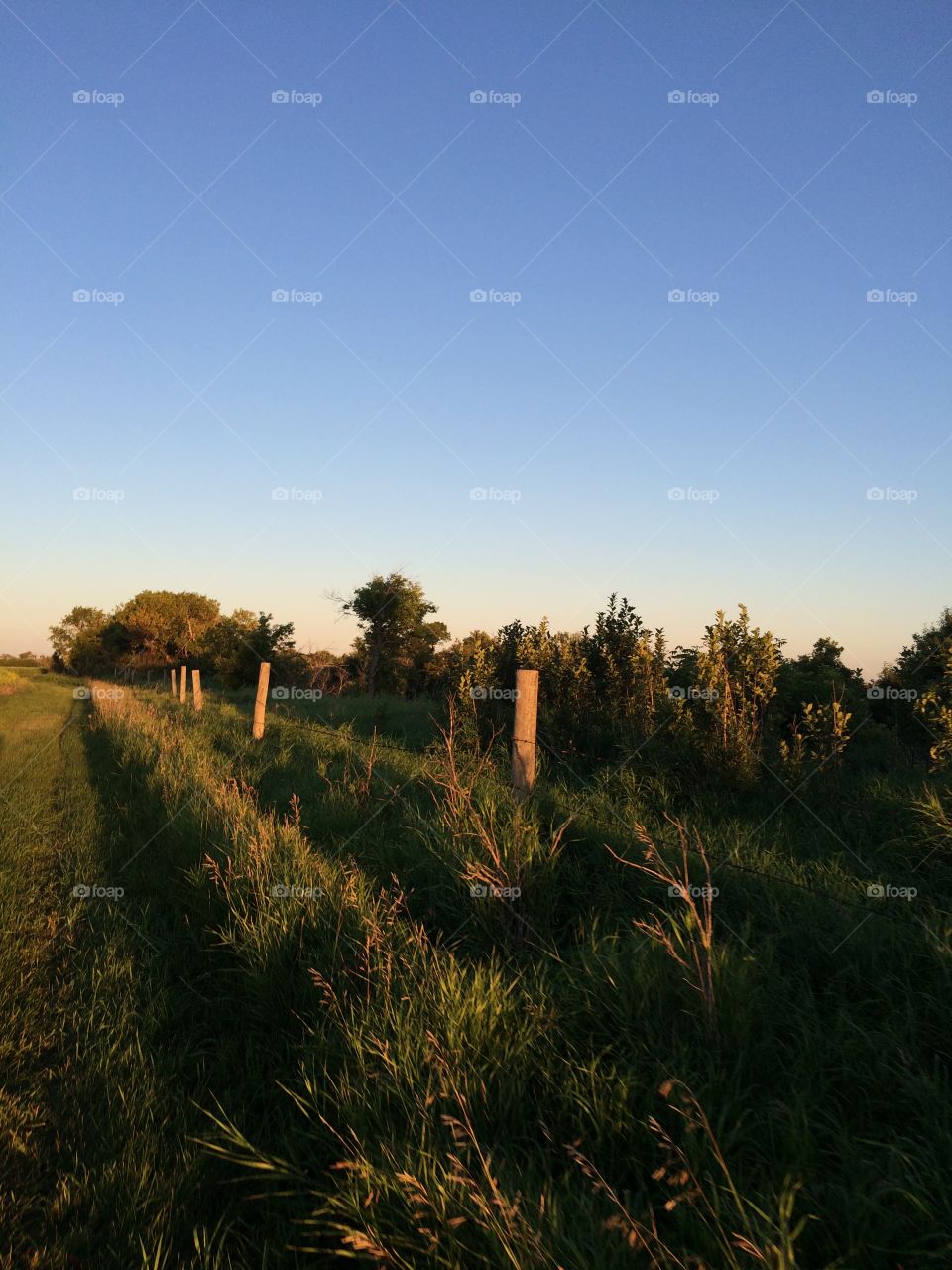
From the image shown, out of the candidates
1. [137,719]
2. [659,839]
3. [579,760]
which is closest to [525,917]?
[659,839]

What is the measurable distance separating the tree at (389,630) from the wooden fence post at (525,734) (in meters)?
29.6

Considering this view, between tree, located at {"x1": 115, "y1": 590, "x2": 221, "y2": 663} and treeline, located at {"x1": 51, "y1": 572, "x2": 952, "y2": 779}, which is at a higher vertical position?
tree, located at {"x1": 115, "y1": 590, "x2": 221, "y2": 663}

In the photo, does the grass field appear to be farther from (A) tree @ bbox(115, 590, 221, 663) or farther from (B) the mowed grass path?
(A) tree @ bbox(115, 590, 221, 663)

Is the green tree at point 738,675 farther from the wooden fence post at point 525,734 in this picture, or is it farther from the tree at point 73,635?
the tree at point 73,635

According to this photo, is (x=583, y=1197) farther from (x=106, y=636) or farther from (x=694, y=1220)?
(x=106, y=636)

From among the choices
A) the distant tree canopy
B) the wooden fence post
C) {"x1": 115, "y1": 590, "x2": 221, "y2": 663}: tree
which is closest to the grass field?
the wooden fence post

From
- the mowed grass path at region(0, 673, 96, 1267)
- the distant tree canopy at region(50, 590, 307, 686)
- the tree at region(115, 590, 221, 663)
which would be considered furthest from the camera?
the tree at region(115, 590, 221, 663)

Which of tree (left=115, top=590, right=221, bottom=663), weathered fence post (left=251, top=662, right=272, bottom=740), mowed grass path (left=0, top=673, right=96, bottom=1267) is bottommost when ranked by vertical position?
mowed grass path (left=0, top=673, right=96, bottom=1267)

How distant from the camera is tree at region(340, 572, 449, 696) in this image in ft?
119

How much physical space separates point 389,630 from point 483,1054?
113 feet

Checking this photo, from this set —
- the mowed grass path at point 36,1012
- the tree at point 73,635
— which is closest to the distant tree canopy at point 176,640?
the tree at point 73,635

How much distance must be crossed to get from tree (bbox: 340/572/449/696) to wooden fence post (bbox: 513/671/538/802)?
2955cm

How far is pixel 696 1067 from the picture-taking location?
9.30 ft

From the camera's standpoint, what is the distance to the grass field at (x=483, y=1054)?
2129 mm
